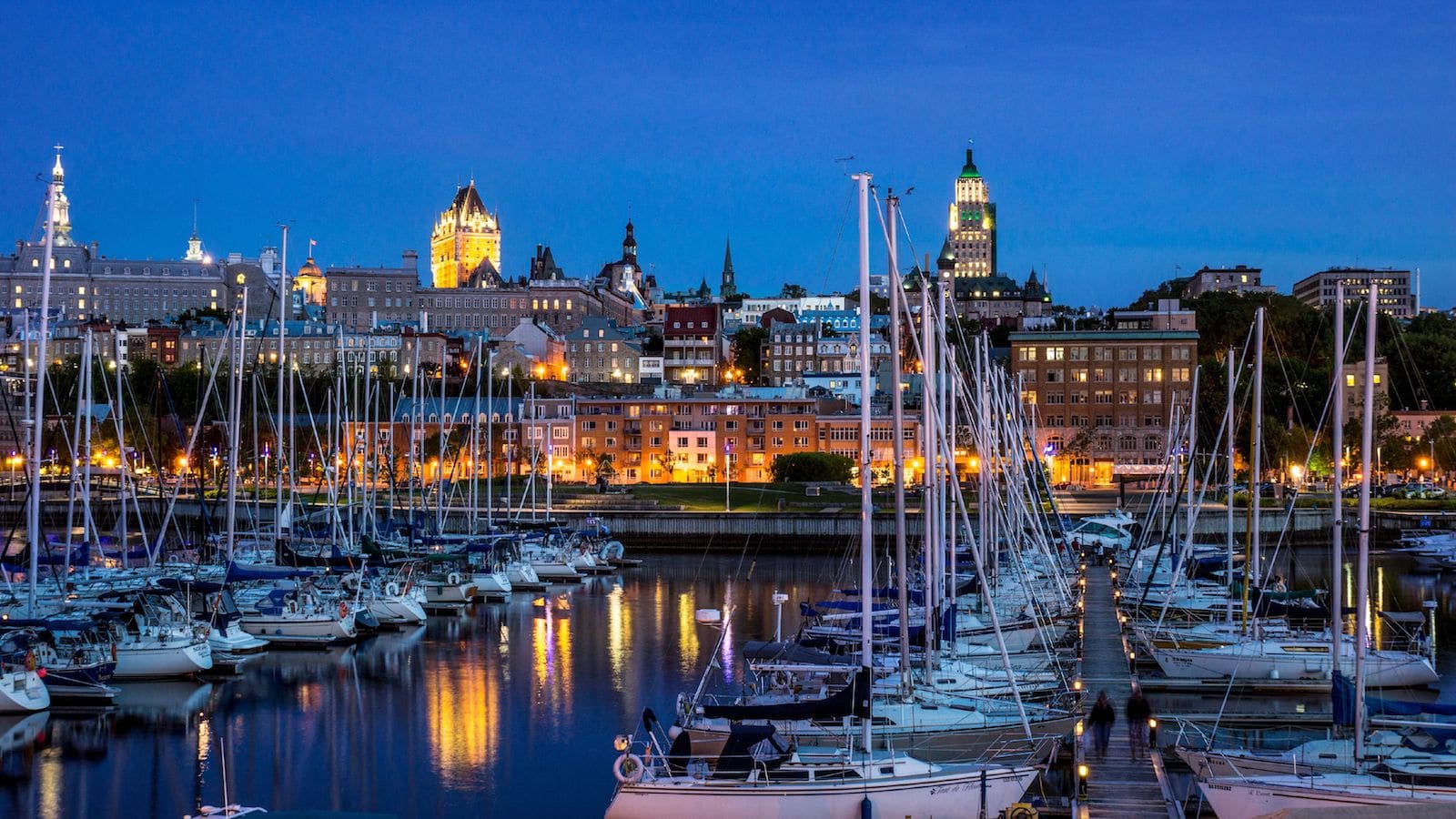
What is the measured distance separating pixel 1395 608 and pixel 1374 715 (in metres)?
33.3

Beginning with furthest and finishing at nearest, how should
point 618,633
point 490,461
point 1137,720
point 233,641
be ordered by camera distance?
point 490,461 < point 618,633 < point 233,641 < point 1137,720

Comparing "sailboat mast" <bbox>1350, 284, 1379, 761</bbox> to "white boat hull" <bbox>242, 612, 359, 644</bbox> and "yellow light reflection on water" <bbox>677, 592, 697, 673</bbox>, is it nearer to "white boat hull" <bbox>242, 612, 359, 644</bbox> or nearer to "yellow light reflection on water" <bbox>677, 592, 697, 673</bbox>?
"yellow light reflection on water" <bbox>677, 592, 697, 673</bbox>

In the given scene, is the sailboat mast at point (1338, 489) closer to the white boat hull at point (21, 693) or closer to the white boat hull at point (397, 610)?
the white boat hull at point (21, 693)

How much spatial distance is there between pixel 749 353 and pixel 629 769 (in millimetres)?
139250

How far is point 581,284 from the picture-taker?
18950 centimetres

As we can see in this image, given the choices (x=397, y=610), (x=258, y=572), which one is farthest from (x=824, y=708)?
(x=397, y=610)

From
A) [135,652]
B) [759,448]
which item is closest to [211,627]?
[135,652]

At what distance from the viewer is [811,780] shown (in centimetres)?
2202

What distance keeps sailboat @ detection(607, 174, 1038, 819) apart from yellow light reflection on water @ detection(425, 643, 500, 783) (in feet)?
29.2

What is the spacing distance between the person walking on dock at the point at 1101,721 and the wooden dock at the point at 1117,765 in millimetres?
117

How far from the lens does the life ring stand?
2223 centimetres

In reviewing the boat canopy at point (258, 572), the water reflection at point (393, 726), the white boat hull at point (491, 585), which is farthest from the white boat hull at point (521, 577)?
the boat canopy at point (258, 572)

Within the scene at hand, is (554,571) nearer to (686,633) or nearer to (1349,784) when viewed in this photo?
Answer: (686,633)

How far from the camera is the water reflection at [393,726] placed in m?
28.9
